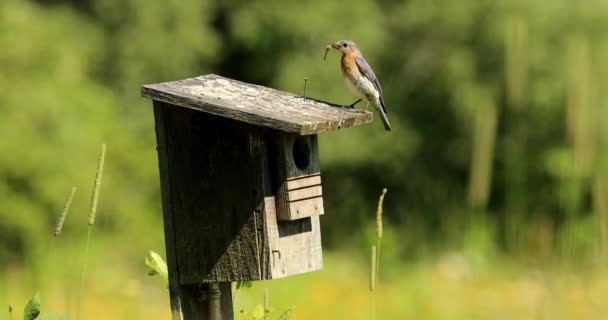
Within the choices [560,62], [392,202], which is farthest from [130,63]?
[560,62]

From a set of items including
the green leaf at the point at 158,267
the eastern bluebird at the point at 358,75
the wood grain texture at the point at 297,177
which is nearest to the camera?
the green leaf at the point at 158,267

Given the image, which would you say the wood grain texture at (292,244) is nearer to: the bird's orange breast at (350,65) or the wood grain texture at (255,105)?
the wood grain texture at (255,105)

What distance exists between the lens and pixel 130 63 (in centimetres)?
1903

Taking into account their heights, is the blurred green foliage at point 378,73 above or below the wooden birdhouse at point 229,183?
above

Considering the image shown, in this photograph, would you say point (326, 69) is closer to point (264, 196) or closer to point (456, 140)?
point (456, 140)

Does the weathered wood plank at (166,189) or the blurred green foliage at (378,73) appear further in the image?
the blurred green foliage at (378,73)

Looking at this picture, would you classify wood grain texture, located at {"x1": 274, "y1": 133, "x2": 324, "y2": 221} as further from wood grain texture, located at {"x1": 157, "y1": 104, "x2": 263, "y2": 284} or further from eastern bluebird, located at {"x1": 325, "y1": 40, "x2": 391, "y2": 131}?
eastern bluebird, located at {"x1": 325, "y1": 40, "x2": 391, "y2": 131}

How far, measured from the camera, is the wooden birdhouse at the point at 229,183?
441 centimetres

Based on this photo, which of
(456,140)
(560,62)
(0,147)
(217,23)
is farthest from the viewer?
(217,23)

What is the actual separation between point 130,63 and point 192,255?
48.7ft

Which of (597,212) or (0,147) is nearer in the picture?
(597,212)

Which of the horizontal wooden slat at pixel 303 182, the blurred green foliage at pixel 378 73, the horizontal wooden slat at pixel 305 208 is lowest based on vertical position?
the horizontal wooden slat at pixel 305 208

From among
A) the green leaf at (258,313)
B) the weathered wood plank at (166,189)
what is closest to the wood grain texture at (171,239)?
the weathered wood plank at (166,189)

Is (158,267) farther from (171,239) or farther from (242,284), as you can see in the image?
(242,284)
